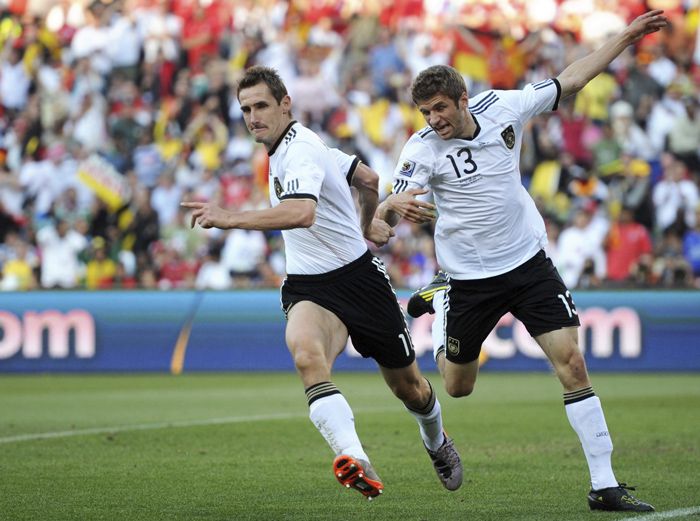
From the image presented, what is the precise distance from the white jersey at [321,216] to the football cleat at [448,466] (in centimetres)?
148

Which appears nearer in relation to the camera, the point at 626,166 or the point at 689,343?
the point at 689,343

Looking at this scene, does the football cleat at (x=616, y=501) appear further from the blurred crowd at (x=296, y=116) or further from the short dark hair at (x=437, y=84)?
the blurred crowd at (x=296, y=116)

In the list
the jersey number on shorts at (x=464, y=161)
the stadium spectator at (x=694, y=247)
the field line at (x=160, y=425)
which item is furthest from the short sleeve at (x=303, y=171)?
the stadium spectator at (x=694, y=247)

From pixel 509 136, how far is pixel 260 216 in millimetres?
1906

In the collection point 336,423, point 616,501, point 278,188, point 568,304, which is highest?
point 278,188

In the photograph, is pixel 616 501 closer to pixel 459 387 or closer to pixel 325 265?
pixel 459 387

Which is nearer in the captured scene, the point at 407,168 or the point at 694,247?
the point at 407,168

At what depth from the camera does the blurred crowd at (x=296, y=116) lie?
20797 millimetres

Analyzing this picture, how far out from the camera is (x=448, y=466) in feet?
28.8

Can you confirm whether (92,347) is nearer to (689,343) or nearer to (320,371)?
(689,343)

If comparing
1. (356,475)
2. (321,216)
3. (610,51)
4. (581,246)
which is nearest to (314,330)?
(321,216)

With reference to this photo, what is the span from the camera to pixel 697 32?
→ 75.2 feet

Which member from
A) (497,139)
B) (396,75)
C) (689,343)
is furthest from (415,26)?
Answer: (497,139)

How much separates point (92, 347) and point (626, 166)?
341 inches
